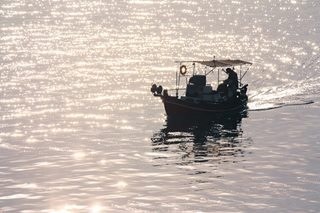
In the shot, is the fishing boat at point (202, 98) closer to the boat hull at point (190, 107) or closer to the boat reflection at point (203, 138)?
the boat hull at point (190, 107)

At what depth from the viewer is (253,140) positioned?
56.4m

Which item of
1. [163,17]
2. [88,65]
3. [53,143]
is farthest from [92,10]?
[53,143]

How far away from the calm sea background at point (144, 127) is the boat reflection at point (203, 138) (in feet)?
0.51

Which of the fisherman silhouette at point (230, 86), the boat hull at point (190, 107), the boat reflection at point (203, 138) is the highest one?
the fisherman silhouette at point (230, 86)

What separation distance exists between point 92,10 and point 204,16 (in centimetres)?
2601

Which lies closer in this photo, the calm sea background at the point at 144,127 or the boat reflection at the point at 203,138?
the calm sea background at the point at 144,127

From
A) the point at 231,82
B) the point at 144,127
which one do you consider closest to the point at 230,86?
the point at 231,82

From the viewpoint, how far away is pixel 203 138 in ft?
189

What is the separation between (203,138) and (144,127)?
589 centimetres

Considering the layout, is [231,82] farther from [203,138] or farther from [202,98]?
[203,138]

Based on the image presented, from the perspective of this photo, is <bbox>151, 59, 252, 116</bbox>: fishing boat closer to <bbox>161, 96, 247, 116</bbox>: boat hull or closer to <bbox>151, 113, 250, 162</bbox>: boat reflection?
<bbox>161, 96, 247, 116</bbox>: boat hull

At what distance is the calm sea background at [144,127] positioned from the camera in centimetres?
4316

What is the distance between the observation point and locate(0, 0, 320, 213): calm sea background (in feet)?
142

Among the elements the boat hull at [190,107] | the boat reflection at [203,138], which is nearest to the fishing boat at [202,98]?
the boat hull at [190,107]
